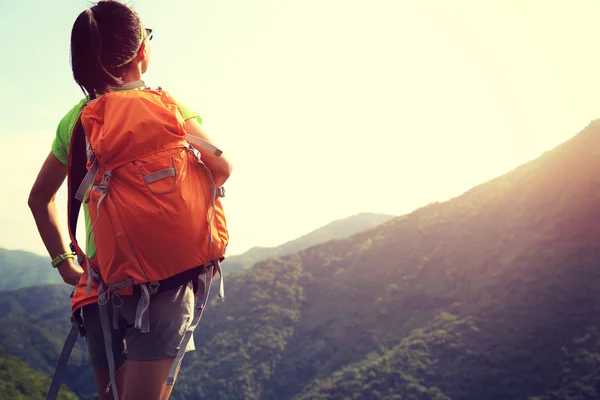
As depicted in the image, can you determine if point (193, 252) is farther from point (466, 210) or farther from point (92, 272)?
point (466, 210)

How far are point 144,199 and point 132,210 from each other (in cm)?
4

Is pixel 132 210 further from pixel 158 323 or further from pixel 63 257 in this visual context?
pixel 63 257

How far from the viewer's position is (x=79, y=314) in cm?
153

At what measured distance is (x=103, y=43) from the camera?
1.49 metres

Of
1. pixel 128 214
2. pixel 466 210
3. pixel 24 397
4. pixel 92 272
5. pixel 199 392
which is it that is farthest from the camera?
pixel 466 210

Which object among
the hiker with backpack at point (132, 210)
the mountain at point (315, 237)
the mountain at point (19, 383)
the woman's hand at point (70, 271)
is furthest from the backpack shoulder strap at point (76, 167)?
the mountain at point (315, 237)

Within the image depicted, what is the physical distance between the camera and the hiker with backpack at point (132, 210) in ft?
4.23

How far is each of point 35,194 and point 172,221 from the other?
2.10 ft

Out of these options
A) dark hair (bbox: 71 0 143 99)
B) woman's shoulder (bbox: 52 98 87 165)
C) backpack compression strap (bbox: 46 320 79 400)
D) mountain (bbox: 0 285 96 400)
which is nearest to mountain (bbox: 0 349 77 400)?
mountain (bbox: 0 285 96 400)

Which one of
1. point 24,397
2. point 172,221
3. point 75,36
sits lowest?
point 24,397

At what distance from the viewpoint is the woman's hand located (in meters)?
1.56

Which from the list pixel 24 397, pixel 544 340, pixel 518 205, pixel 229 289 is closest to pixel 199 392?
pixel 229 289

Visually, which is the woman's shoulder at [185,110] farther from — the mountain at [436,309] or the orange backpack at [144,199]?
the mountain at [436,309]

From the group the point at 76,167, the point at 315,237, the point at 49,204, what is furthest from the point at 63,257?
the point at 315,237
